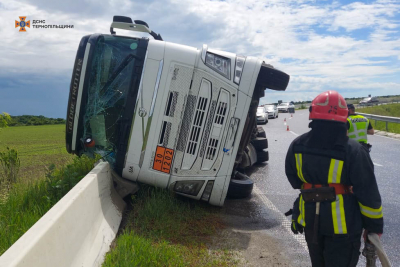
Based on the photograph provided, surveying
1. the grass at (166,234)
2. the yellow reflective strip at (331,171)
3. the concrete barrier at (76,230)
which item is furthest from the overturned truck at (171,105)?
the yellow reflective strip at (331,171)

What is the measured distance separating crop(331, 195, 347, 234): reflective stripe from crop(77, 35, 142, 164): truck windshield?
351cm

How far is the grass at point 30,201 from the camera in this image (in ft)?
12.4

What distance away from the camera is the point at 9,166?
6.60 metres

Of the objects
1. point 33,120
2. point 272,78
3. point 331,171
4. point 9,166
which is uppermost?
point 272,78

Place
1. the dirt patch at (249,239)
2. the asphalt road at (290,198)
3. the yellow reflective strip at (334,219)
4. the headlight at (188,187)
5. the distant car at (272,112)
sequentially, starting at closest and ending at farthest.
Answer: the yellow reflective strip at (334,219) → the dirt patch at (249,239) → the asphalt road at (290,198) → the headlight at (188,187) → the distant car at (272,112)

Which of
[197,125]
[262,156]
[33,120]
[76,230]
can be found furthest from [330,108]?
[33,120]

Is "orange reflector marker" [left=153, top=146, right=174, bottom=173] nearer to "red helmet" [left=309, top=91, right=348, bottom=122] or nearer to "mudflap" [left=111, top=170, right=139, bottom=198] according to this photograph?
"mudflap" [left=111, top=170, right=139, bottom=198]

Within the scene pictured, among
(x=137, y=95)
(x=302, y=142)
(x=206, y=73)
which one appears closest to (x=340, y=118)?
(x=302, y=142)

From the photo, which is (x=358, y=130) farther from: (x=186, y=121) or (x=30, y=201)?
(x=30, y=201)

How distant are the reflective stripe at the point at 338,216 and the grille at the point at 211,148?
272 centimetres

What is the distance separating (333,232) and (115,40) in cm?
410

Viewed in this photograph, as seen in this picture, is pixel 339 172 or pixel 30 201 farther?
pixel 30 201

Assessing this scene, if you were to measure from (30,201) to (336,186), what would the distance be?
3.66 metres

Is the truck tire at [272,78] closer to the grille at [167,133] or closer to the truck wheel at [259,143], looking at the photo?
the grille at [167,133]
